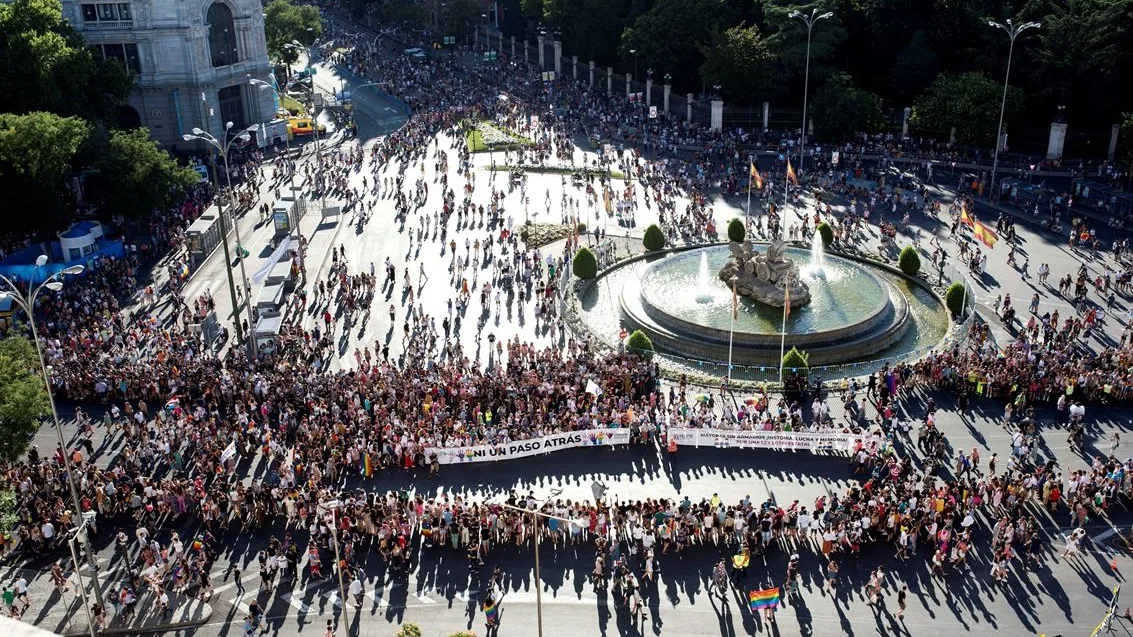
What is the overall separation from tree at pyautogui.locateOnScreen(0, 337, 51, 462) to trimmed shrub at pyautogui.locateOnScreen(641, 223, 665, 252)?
28.9 meters

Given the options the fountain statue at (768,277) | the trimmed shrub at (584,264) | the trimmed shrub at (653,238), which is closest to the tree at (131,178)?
the trimmed shrub at (584,264)

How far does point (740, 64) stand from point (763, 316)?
38151mm

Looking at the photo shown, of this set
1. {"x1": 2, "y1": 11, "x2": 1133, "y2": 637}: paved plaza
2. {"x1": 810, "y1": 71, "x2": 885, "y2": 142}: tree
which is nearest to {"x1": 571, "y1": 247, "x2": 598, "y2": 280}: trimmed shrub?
{"x1": 2, "y1": 11, "x2": 1133, "y2": 637}: paved plaza

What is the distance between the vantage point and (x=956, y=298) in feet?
137

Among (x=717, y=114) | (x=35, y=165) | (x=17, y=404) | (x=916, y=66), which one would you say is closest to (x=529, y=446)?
(x=17, y=404)

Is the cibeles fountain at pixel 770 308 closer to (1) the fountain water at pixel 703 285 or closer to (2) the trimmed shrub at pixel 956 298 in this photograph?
(1) the fountain water at pixel 703 285

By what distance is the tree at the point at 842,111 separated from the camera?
69500 millimetres

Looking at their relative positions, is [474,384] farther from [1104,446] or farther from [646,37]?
[646,37]

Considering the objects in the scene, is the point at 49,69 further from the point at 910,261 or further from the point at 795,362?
the point at 910,261

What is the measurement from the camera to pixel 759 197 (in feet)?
200

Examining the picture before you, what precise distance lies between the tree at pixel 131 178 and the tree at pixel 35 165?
2.49 meters

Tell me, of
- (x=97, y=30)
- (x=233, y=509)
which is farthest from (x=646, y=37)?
(x=233, y=509)

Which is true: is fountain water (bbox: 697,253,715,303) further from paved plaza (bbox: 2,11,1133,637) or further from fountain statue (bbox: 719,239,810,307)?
paved plaza (bbox: 2,11,1133,637)

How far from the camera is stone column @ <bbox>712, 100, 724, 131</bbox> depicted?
76.2 m
